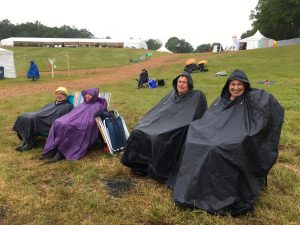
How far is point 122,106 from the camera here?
34.6ft

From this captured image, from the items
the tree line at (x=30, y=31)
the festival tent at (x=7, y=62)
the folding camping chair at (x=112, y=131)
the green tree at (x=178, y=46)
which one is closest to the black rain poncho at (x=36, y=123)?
the folding camping chair at (x=112, y=131)

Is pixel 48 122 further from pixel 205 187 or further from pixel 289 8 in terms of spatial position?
pixel 289 8

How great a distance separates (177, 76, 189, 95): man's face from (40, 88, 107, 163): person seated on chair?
166 centimetres

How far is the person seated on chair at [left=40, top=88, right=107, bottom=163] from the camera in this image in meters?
5.82

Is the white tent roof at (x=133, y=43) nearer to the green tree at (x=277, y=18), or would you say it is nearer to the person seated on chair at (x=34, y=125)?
the green tree at (x=277, y=18)

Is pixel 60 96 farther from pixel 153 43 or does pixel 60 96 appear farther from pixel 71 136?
pixel 153 43

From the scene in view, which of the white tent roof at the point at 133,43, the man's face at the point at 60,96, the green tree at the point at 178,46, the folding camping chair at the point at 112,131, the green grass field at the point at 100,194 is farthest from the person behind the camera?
the green tree at the point at 178,46

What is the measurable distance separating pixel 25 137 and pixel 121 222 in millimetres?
3521

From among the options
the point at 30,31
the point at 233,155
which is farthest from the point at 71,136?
the point at 30,31

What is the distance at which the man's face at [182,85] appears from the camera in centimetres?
512

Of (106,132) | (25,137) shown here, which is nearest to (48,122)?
(25,137)

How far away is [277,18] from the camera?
44312 millimetres

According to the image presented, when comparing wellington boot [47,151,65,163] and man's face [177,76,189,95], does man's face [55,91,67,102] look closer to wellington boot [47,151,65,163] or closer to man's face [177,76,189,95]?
wellington boot [47,151,65,163]

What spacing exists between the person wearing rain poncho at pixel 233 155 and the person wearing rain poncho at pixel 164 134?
41cm
